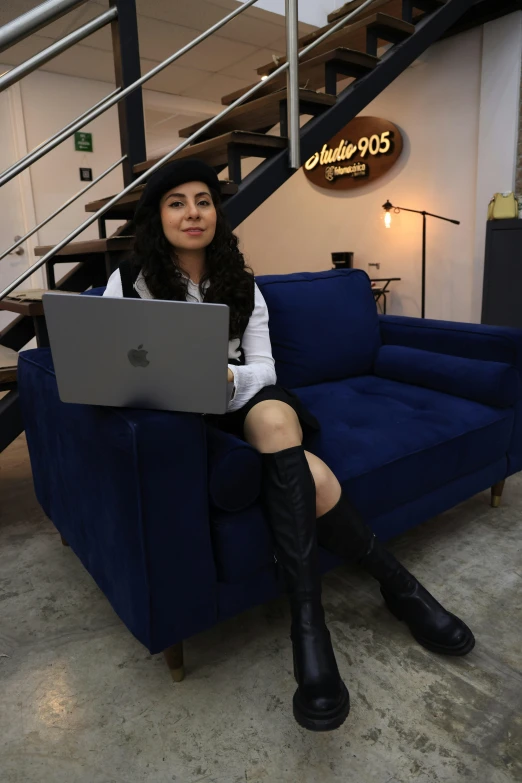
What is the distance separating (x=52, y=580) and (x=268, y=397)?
910 millimetres

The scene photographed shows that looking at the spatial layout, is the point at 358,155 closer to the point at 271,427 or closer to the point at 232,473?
the point at 271,427

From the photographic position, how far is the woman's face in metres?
1.47

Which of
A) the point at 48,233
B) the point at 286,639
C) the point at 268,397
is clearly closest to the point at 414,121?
the point at 48,233

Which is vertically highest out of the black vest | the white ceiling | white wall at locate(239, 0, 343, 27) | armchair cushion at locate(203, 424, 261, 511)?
white wall at locate(239, 0, 343, 27)

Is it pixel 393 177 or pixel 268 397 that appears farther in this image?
pixel 393 177

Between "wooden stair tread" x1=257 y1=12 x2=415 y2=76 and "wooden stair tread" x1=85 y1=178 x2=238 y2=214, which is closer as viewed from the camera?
"wooden stair tread" x1=85 y1=178 x2=238 y2=214

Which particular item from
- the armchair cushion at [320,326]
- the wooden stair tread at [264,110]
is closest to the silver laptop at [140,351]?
the armchair cushion at [320,326]

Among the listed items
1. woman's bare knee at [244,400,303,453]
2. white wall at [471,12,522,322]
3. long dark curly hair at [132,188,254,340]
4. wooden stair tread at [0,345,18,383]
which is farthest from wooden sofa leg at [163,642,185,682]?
white wall at [471,12,522,322]

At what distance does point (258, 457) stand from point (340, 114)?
2026 mm

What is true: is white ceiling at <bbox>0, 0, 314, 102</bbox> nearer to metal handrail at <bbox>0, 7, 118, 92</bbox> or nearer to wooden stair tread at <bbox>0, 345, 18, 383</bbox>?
metal handrail at <bbox>0, 7, 118, 92</bbox>

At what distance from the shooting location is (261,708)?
3.86 ft

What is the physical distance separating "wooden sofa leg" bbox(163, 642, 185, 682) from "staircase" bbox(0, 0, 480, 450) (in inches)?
40.9

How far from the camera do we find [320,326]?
2059 mm

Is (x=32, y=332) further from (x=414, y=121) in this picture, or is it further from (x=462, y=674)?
(x=414, y=121)
